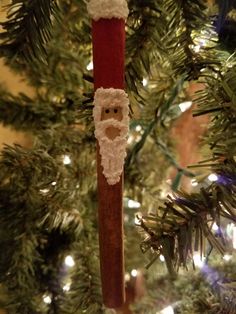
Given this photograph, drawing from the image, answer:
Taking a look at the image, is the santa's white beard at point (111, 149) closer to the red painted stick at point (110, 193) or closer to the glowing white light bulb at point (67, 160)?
the red painted stick at point (110, 193)

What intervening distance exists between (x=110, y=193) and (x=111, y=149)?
38 millimetres

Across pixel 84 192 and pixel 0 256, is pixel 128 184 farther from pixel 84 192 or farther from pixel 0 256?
pixel 0 256

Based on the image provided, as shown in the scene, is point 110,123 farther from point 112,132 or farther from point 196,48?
point 196,48

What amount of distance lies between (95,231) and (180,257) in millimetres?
268

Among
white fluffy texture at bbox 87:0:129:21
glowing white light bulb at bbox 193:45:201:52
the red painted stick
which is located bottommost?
the red painted stick

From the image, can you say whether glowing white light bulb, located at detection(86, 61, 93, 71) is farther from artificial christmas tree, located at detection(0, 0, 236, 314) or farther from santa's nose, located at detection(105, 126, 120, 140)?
santa's nose, located at detection(105, 126, 120, 140)

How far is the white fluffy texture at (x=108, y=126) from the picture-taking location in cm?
35

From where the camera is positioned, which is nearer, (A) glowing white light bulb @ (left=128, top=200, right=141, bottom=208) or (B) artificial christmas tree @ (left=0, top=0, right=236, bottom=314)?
(B) artificial christmas tree @ (left=0, top=0, right=236, bottom=314)

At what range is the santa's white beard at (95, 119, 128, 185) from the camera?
36 cm

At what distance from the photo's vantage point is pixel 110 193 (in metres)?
0.37

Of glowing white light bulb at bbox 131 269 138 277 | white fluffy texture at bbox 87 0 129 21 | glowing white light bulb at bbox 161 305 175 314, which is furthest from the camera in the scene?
glowing white light bulb at bbox 131 269 138 277

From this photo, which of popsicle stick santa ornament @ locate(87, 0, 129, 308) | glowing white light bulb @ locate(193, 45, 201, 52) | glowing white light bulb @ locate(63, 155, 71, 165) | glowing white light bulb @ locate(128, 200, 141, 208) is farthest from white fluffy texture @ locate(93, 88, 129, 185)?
glowing white light bulb @ locate(128, 200, 141, 208)

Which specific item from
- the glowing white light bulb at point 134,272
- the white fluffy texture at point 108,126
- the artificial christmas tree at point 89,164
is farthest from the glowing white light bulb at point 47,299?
the white fluffy texture at point 108,126

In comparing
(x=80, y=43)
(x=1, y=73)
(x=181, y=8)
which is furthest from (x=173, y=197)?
(x=1, y=73)
